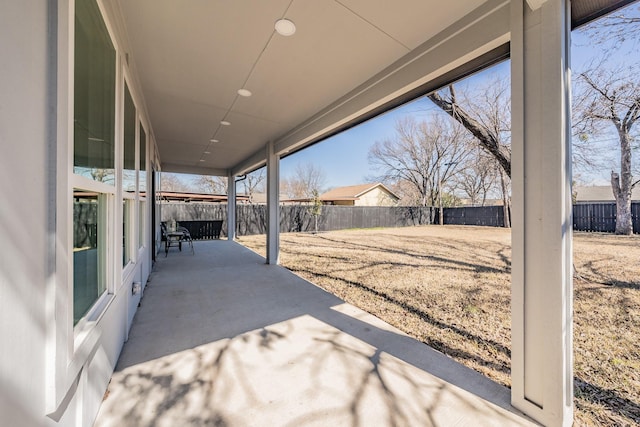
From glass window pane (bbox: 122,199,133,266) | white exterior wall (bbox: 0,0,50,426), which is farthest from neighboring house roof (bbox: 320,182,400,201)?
white exterior wall (bbox: 0,0,50,426)

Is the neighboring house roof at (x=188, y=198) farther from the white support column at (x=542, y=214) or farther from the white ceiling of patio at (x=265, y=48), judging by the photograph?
the white support column at (x=542, y=214)

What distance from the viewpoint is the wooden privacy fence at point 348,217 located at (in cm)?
1023

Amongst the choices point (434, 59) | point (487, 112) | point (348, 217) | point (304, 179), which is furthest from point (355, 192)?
point (434, 59)

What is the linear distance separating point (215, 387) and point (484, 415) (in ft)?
5.61

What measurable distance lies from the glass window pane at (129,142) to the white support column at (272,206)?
112 inches

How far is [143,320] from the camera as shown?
2.74 m

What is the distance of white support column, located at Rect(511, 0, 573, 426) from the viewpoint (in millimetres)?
1438

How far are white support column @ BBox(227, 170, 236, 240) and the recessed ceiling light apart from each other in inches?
303

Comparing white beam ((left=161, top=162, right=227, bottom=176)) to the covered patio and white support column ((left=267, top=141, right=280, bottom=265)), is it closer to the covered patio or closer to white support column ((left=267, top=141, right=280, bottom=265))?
white support column ((left=267, top=141, right=280, bottom=265))

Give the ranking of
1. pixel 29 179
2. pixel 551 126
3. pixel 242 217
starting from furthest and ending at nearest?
pixel 242 217, pixel 551 126, pixel 29 179

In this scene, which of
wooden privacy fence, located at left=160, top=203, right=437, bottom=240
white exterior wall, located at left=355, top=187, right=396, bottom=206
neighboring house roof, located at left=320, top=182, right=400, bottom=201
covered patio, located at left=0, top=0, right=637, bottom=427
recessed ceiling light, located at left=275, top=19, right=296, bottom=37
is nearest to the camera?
covered patio, located at left=0, top=0, right=637, bottom=427

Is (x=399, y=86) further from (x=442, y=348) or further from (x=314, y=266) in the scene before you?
(x=314, y=266)

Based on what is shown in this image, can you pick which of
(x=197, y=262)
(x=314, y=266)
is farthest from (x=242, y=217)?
(x=314, y=266)

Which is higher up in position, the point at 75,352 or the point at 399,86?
the point at 399,86
